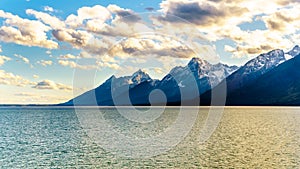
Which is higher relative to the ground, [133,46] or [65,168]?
[133,46]

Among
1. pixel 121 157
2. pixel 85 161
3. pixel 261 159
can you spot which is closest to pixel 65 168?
pixel 85 161

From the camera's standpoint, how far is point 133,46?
55.8 meters

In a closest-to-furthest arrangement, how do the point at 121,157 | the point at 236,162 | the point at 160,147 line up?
the point at 236,162
the point at 121,157
the point at 160,147

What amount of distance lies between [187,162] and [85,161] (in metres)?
17.1

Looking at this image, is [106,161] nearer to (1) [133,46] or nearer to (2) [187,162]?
(2) [187,162]

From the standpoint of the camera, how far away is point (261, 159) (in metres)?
62.7

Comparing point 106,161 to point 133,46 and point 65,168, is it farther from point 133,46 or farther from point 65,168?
point 133,46

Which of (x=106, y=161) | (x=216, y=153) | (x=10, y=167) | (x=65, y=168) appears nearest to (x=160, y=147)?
(x=216, y=153)

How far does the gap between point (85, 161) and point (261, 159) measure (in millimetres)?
29993

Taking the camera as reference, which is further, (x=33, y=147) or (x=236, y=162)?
(x=33, y=147)

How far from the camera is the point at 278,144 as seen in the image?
268ft

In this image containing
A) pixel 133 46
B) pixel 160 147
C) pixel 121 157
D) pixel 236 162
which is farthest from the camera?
pixel 160 147

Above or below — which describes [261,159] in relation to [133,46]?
below

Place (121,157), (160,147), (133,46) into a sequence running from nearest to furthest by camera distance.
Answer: (133,46) → (121,157) → (160,147)
